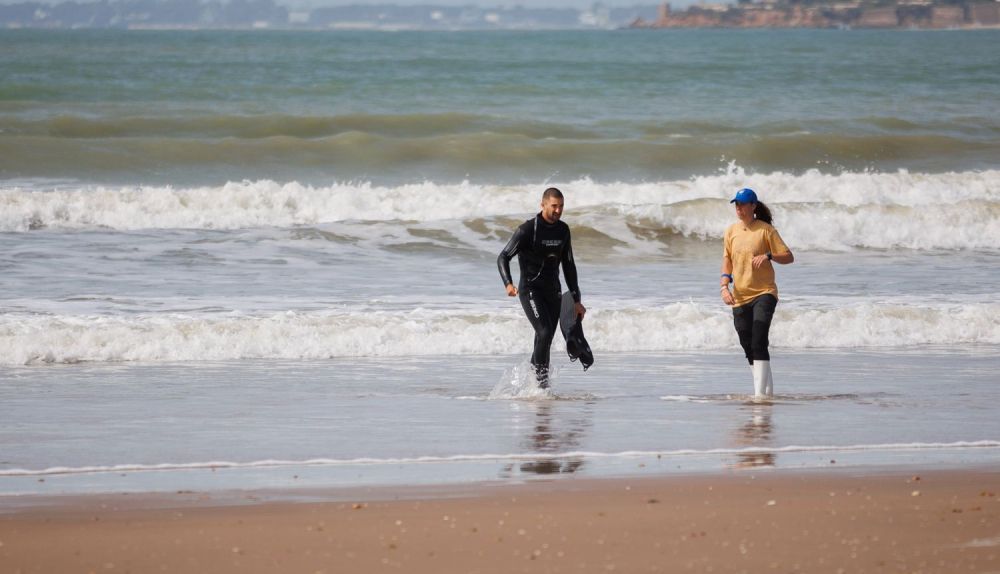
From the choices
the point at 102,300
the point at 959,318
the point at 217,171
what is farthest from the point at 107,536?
the point at 217,171

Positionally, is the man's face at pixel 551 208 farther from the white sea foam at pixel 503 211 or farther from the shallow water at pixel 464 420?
the white sea foam at pixel 503 211

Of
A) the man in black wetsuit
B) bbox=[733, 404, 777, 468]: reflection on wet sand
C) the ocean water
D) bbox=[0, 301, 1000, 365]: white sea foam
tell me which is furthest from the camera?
bbox=[0, 301, 1000, 365]: white sea foam

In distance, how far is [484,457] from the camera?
7.68 meters

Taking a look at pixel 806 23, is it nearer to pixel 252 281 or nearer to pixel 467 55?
pixel 467 55

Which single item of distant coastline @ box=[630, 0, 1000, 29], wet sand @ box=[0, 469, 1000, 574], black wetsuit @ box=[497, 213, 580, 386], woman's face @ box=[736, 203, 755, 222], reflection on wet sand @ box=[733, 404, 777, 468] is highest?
distant coastline @ box=[630, 0, 1000, 29]

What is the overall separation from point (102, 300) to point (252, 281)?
2125 millimetres

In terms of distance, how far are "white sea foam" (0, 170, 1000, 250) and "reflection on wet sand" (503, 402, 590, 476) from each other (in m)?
11.3

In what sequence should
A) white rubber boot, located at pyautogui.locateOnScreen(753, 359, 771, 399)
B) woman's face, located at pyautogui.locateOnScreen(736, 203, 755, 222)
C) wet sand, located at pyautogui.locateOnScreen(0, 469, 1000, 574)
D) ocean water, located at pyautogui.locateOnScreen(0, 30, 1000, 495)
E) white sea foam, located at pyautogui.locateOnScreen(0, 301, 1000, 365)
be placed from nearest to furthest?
wet sand, located at pyautogui.locateOnScreen(0, 469, 1000, 574), ocean water, located at pyautogui.locateOnScreen(0, 30, 1000, 495), woman's face, located at pyautogui.locateOnScreen(736, 203, 755, 222), white rubber boot, located at pyautogui.locateOnScreen(753, 359, 771, 399), white sea foam, located at pyautogui.locateOnScreen(0, 301, 1000, 365)

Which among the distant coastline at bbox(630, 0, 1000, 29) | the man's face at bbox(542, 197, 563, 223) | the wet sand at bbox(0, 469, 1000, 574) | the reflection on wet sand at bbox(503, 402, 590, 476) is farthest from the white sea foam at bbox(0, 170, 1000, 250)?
the distant coastline at bbox(630, 0, 1000, 29)

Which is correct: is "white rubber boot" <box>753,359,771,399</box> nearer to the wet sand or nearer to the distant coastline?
the wet sand

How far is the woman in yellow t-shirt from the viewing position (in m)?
9.40

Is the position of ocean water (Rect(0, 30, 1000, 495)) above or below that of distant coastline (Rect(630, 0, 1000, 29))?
below

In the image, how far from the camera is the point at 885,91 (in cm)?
4750

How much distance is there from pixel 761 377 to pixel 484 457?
277cm
